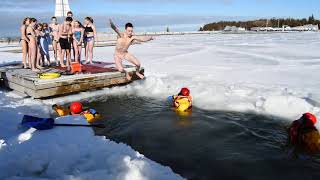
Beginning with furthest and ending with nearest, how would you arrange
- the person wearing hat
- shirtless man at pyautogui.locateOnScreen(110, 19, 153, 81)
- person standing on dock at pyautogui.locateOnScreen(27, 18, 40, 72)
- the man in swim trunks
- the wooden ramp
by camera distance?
the man in swim trunks → person standing on dock at pyautogui.locateOnScreen(27, 18, 40, 72) → shirtless man at pyautogui.locateOnScreen(110, 19, 153, 81) → the wooden ramp → the person wearing hat

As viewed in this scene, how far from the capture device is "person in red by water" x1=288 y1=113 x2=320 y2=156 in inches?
209

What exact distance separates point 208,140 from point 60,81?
4.68m

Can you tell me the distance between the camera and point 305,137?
539cm

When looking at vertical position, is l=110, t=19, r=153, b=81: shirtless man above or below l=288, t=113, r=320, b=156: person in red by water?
above

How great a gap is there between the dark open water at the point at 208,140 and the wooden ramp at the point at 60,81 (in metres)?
1.35

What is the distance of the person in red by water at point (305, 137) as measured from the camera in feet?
17.4

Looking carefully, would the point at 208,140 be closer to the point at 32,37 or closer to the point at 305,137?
the point at 305,137

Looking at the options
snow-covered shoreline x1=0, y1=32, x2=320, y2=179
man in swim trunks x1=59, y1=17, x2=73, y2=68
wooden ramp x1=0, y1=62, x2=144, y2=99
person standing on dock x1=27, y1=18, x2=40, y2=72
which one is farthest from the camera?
man in swim trunks x1=59, y1=17, x2=73, y2=68

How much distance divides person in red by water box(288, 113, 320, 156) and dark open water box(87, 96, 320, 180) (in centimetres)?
21

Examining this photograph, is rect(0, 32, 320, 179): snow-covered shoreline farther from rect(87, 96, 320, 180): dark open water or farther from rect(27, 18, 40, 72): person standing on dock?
rect(27, 18, 40, 72): person standing on dock

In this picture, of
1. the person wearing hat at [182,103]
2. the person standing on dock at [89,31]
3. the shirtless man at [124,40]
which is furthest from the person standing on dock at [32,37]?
the person wearing hat at [182,103]

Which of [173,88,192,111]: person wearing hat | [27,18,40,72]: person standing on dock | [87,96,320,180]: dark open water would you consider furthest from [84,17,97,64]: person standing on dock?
[173,88,192,111]: person wearing hat

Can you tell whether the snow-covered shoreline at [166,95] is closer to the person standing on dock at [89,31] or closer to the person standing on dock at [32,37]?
the person standing on dock at [32,37]

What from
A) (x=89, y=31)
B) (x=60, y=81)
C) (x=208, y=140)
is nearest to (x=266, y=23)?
(x=89, y=31)
